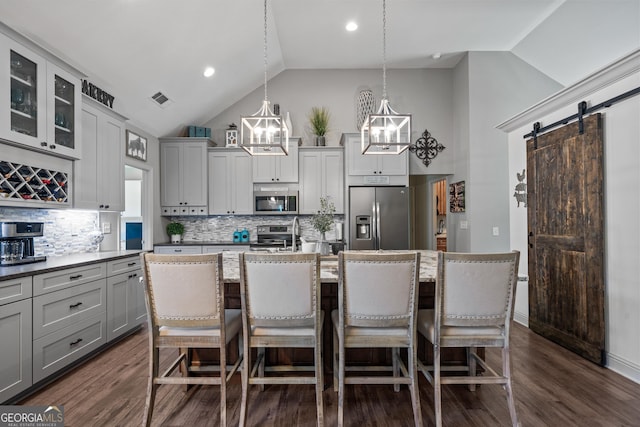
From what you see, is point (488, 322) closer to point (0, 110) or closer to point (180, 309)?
point (180, 309)

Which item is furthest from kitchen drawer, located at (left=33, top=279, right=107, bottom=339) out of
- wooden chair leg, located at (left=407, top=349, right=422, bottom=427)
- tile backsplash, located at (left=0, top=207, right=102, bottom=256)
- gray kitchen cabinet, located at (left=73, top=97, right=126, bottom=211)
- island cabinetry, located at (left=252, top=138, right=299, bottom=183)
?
island cabinetry, located at (left=252, top=138, right=299, bottom=183)

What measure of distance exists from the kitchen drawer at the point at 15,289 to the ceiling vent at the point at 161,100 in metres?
2.65

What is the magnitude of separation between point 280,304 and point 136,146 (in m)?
3.52

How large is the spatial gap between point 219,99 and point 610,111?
4.61 metres

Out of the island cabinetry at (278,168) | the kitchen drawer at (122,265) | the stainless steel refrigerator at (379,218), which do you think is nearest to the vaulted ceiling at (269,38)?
the island cabinetry at (278,168)

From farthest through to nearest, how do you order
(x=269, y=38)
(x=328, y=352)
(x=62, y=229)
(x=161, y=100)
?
(x=269, y=38) < (x=161, y=100) < (x=62, y=229) < (x=328, y=352)

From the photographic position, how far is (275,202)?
5043 millimetres

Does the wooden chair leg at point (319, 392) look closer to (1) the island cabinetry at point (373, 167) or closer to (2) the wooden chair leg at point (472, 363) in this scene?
(2) the wooden chair leg at point (472, 363)

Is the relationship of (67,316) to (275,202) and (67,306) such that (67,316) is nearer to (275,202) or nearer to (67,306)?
(67,306)

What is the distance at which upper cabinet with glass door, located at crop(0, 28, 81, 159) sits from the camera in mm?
2277

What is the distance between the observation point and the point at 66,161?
9.62 ft

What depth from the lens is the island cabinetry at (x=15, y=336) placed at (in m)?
2.01

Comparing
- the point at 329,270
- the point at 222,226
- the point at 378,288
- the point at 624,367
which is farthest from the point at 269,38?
the point at 624,367

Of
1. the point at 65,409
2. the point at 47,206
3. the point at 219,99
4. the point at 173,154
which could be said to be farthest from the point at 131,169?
the point at 65,409
